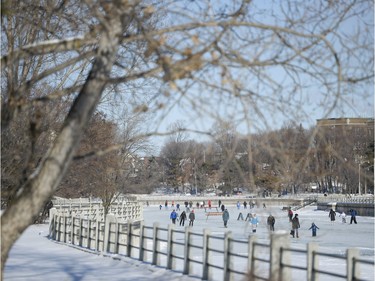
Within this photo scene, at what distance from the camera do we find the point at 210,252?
16.4m

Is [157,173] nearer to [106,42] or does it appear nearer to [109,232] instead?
[109,232]

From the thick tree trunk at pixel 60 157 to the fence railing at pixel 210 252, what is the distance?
571cm

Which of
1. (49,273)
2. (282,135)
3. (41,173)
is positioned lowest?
(49,273)

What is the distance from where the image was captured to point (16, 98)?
785 centimetres

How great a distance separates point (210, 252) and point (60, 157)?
979 centimetres

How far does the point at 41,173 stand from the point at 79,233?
765 inches

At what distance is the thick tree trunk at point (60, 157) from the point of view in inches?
274

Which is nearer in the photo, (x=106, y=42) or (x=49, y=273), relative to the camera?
(x=106, y=42)

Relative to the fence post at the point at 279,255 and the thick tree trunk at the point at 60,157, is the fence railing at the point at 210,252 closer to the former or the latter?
the fence post at the point at 279,255

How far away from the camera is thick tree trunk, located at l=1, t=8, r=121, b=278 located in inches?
274

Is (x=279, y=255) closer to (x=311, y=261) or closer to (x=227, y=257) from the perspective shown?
(x=311, y=261)

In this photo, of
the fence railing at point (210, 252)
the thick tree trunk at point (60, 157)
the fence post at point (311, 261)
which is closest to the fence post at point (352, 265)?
the fence railing at point (210, 252)

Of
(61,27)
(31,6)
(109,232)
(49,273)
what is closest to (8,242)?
(31,6)

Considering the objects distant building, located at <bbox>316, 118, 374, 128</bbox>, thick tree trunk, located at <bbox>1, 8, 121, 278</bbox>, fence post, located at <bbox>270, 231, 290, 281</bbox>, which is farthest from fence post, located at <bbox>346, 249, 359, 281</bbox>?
thick tree trunk, located at <bbox>1, 8, 121, 278</bbox>
